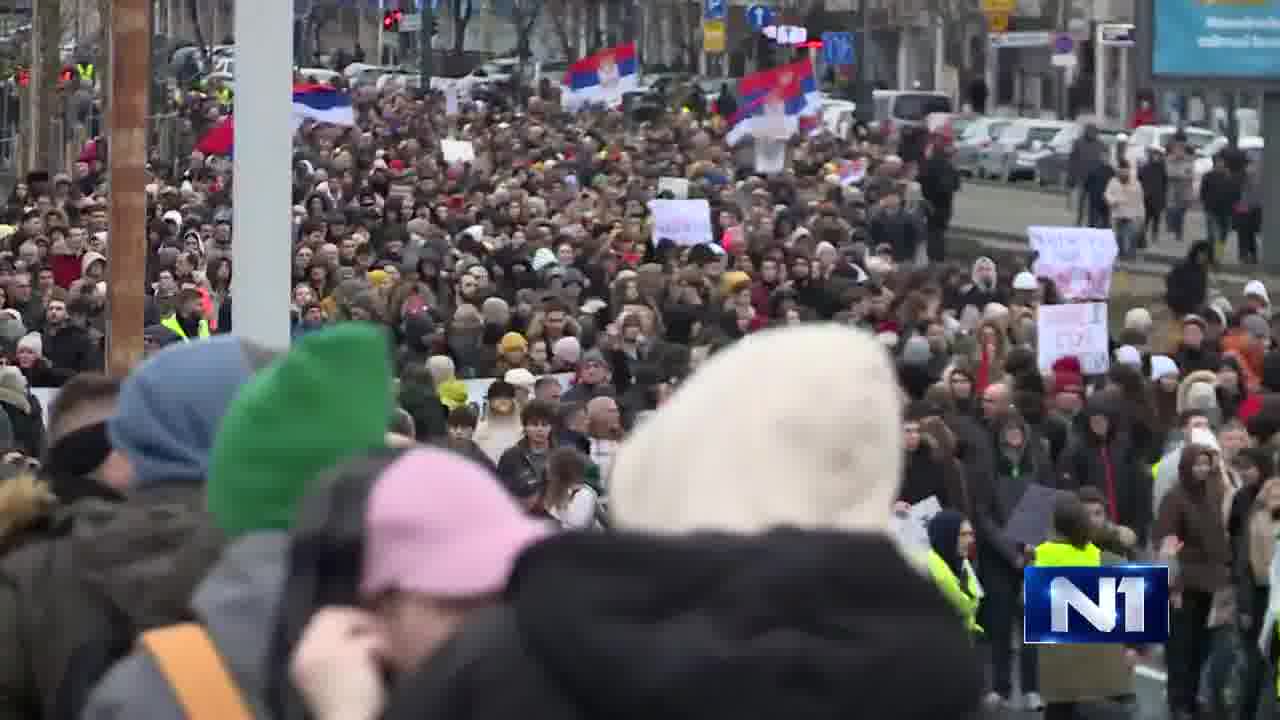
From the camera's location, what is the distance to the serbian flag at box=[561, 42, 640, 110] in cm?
4359

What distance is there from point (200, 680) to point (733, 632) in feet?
2.42

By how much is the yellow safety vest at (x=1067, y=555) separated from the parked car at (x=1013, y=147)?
145ft

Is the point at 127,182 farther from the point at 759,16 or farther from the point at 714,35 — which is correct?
the point at 714,35

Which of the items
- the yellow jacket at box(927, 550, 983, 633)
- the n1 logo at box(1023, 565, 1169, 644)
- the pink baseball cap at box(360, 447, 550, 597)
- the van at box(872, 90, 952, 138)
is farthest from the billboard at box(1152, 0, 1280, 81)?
the pink baseball cap at box(360, 447, 550, 597)

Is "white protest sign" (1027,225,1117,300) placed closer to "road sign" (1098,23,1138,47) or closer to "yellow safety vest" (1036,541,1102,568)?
"yellow safety vest" (1036,541,1102,568)

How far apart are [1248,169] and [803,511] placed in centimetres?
4087

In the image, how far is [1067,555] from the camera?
1241 centimetres

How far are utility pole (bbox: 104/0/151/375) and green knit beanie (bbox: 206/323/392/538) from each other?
6.88 metres

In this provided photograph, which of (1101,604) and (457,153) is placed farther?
(457,153)

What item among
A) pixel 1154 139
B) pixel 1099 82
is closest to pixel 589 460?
pixel 1154 139

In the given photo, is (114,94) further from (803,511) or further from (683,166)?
(683,166)

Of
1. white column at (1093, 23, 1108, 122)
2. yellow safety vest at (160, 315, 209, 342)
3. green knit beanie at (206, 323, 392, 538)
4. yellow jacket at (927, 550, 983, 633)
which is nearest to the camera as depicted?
green knit beanie at (206, 323, 392, 538)

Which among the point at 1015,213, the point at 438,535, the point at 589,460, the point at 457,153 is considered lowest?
the point at 1015,213

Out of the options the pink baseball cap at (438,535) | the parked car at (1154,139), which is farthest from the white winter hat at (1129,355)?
the parked car at (1154,139)
